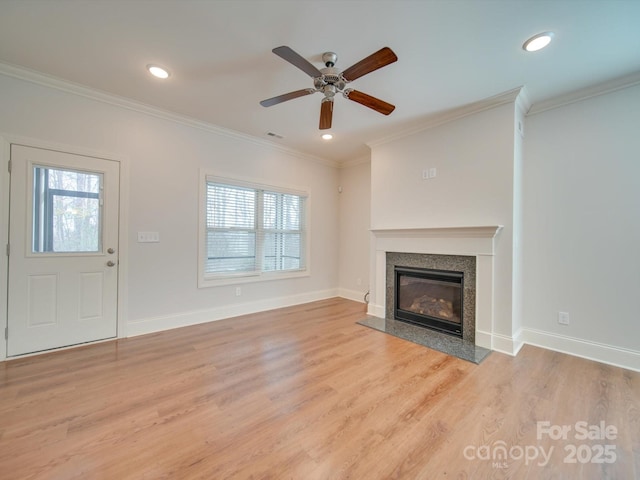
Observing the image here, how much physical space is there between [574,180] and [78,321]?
5.53m

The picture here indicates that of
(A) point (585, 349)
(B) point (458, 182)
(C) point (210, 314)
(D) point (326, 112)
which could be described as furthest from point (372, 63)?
(C) point (210, 314)

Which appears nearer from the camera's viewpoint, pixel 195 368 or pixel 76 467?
pixel 76 467

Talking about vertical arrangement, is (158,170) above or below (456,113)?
below

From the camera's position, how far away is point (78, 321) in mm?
2887

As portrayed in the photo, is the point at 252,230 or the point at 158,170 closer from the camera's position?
the point at 158,170

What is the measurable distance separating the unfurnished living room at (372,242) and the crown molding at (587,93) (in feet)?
0.06

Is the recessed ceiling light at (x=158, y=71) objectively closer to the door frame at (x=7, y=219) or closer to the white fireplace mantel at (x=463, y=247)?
the door frame at (x=7, y=219)

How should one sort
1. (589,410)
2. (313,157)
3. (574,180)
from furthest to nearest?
(313,157), (574,180), (589,410)

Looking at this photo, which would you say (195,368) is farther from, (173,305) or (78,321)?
(78,321)

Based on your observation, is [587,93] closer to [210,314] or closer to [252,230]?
[252,230]

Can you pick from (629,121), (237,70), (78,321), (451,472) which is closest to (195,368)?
(78,321)

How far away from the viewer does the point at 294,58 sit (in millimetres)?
1903

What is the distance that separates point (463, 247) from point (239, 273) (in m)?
3.12

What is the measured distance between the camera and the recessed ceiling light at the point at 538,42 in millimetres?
2010
